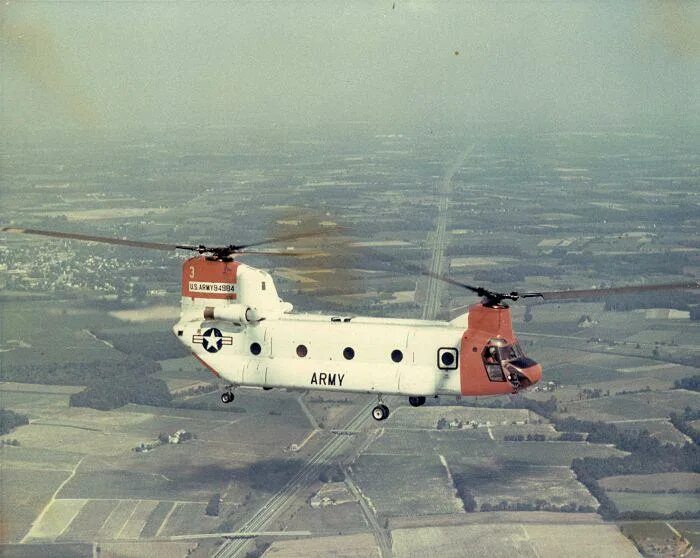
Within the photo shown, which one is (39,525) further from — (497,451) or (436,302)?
(436,302)

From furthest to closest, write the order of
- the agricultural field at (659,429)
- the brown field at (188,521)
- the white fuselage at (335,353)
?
the agricultural field at (659,429) → the brown field at (188,521) → the white fuselage at (335,353)

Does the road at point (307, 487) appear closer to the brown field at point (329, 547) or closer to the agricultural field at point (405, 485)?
the brown field at point (329, 547)

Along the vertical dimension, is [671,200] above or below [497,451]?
above

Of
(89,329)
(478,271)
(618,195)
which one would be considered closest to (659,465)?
(478,271)

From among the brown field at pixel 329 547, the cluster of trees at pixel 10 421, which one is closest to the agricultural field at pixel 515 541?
the brown field at pixel 329 547

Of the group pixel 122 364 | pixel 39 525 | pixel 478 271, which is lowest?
pixel 39 525

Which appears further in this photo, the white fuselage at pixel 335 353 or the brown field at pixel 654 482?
the brown field at pixel 654 482
